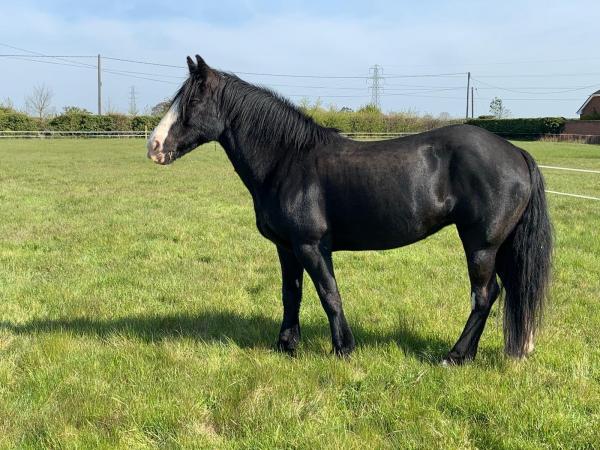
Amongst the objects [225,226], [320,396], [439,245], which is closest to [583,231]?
[439,245]

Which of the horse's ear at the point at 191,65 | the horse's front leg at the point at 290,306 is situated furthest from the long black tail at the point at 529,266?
the horse's ear at the point at 191,65

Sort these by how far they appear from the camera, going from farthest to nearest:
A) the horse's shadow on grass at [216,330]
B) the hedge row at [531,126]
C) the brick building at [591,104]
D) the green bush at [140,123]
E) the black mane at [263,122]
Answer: the brick building at [591,104], the green bush at [140,123], the hedge row at [531,126], the horse's shadow on grass at [216,330], the black mane at [263,122]

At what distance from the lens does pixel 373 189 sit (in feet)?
12.3

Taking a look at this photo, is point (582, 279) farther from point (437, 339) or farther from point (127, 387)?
point (127, 387)

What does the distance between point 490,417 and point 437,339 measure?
1.37m

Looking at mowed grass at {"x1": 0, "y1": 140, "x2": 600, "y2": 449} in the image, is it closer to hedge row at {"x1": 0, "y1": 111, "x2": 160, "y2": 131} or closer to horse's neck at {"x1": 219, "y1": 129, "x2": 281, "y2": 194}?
Answer: horse's neck at {"x1": 219, "y1": 129, "x2": 281, "y2": 194}

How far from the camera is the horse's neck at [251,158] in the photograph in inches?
157

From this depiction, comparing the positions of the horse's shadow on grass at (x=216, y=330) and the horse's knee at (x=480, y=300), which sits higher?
the horse's knee at (x=480, y=300)

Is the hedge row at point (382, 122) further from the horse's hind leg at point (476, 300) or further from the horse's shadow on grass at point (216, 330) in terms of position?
the horse's hind leg at point (476, 300)

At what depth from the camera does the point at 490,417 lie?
3154mm

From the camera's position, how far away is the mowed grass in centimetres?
307

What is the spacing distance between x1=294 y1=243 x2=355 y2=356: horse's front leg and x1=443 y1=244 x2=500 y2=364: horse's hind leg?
31.4 inches

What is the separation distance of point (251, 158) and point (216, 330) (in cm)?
178

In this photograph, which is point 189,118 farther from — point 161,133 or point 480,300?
point 480,300
